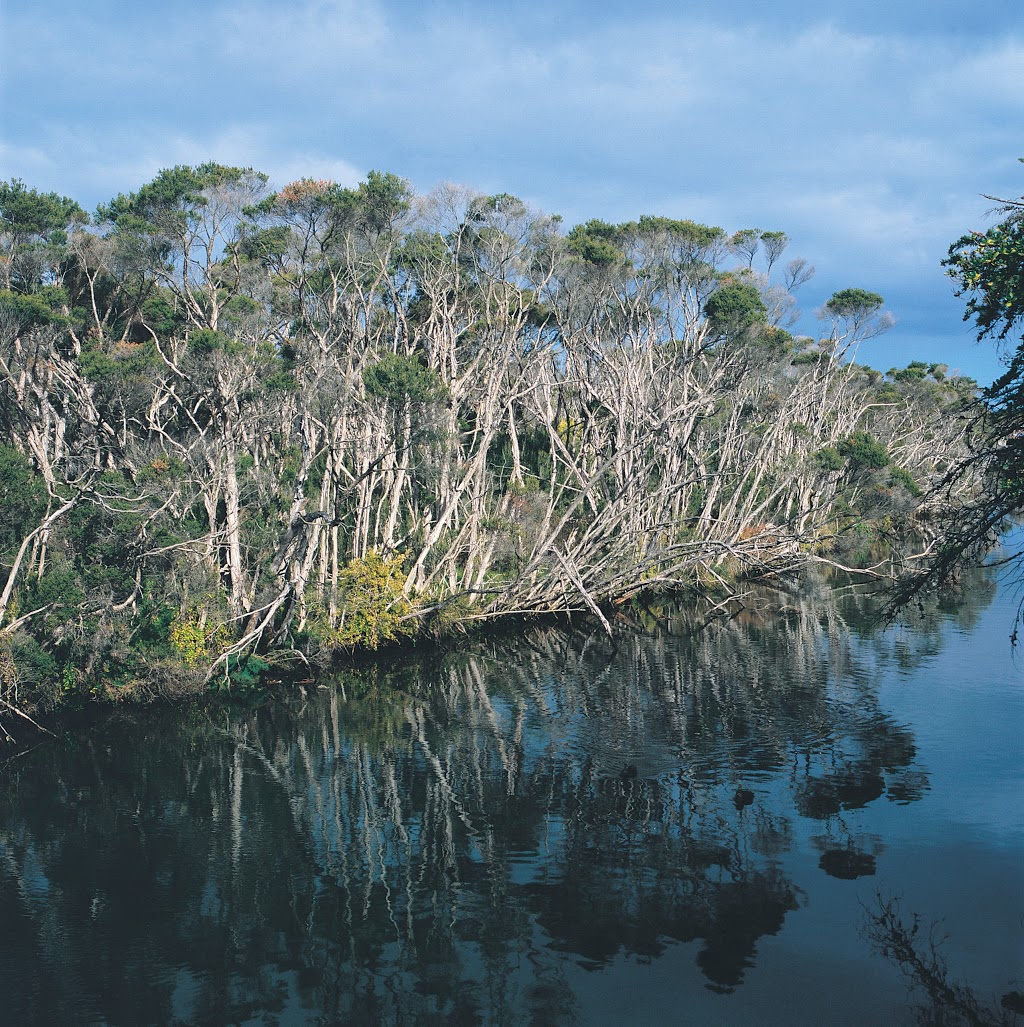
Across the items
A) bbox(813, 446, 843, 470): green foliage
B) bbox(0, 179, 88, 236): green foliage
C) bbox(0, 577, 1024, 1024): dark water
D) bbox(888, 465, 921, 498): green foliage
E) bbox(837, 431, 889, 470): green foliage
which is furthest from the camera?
bbox(888, 465, 921, 498): green foliage

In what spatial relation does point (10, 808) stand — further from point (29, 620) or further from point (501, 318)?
point (501, 318)

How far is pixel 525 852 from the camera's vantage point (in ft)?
54.1

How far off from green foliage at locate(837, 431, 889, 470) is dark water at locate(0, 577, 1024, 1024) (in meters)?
20.3

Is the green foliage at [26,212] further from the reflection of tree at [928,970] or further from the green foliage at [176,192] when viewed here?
the reflection of tree at [928,970]

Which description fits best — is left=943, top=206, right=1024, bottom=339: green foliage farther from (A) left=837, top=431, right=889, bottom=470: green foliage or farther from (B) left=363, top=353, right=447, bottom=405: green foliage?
(A) left=837, top=431, right=889, bottom=470: green foliage

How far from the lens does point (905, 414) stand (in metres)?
70.9

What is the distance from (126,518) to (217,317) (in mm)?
10528

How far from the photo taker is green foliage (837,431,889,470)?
4591 centimetres

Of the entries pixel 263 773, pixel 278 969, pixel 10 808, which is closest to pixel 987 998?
pixel 278 969

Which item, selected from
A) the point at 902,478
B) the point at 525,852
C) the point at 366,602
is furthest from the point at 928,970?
the point at 902,478

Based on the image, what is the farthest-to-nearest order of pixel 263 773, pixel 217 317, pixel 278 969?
pixel 217 317 → pixel 263 773 → pixel 278 969

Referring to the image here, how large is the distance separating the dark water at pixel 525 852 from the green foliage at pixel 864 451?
20256mm

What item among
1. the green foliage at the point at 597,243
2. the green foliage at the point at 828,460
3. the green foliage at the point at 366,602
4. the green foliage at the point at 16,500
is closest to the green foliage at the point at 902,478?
the green foliage at the point at 828,460

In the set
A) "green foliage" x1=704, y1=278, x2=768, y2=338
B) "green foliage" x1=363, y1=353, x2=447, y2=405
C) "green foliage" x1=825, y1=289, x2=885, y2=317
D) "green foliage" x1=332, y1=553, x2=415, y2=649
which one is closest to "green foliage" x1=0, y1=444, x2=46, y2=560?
"green foliage" x1=332, y1=553, x2=415, y2=649
